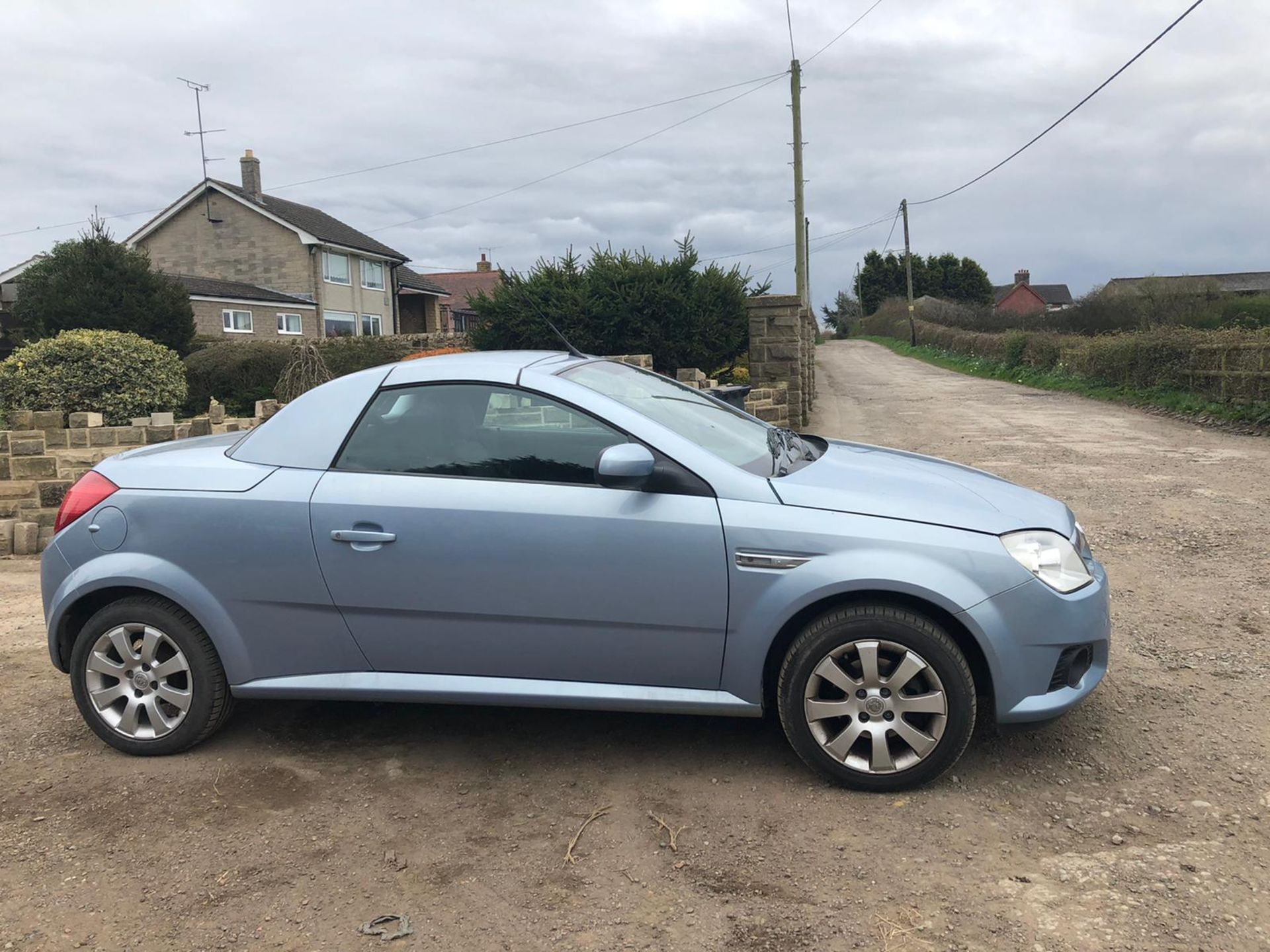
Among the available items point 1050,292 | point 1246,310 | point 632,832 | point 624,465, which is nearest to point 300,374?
point 624,465

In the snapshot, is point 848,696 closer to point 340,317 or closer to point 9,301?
point 9,301

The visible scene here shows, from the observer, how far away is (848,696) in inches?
136

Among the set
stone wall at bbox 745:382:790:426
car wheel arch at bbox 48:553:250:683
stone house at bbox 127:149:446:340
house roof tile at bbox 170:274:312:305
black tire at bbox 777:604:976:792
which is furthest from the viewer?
stone house at bbox 127:149:446:340

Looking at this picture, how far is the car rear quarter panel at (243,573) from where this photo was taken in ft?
12.4

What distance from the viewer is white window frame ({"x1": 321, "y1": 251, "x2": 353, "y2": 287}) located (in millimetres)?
41438

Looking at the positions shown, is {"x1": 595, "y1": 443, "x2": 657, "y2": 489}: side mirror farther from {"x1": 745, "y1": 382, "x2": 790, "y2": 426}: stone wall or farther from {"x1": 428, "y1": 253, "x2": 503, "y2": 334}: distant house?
{"x1": 428, "y1": 253, "x2": 503, "y2": 334}: distant house

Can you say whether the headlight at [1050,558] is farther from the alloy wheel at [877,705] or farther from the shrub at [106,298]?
the shrub at [106,298]

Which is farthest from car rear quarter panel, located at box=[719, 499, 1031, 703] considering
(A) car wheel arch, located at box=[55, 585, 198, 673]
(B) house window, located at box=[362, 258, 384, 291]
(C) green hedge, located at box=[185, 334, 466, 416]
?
(B) house window, located at box=[362, 258, 384, 291]

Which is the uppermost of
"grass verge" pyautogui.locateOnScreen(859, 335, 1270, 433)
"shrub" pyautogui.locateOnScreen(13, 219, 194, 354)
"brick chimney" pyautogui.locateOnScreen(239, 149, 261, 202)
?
"brick chimney" pyautogui.locateOnScreen(239, 149, 261, 202)

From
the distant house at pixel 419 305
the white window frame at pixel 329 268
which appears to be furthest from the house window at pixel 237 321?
Result: the distant house at pixel 419 305

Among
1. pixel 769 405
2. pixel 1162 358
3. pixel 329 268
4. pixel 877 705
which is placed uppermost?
pixel 329 268

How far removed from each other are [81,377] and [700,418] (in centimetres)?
1407

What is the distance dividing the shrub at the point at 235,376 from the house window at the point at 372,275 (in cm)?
2582

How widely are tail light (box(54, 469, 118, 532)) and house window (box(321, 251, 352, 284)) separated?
130 feet
